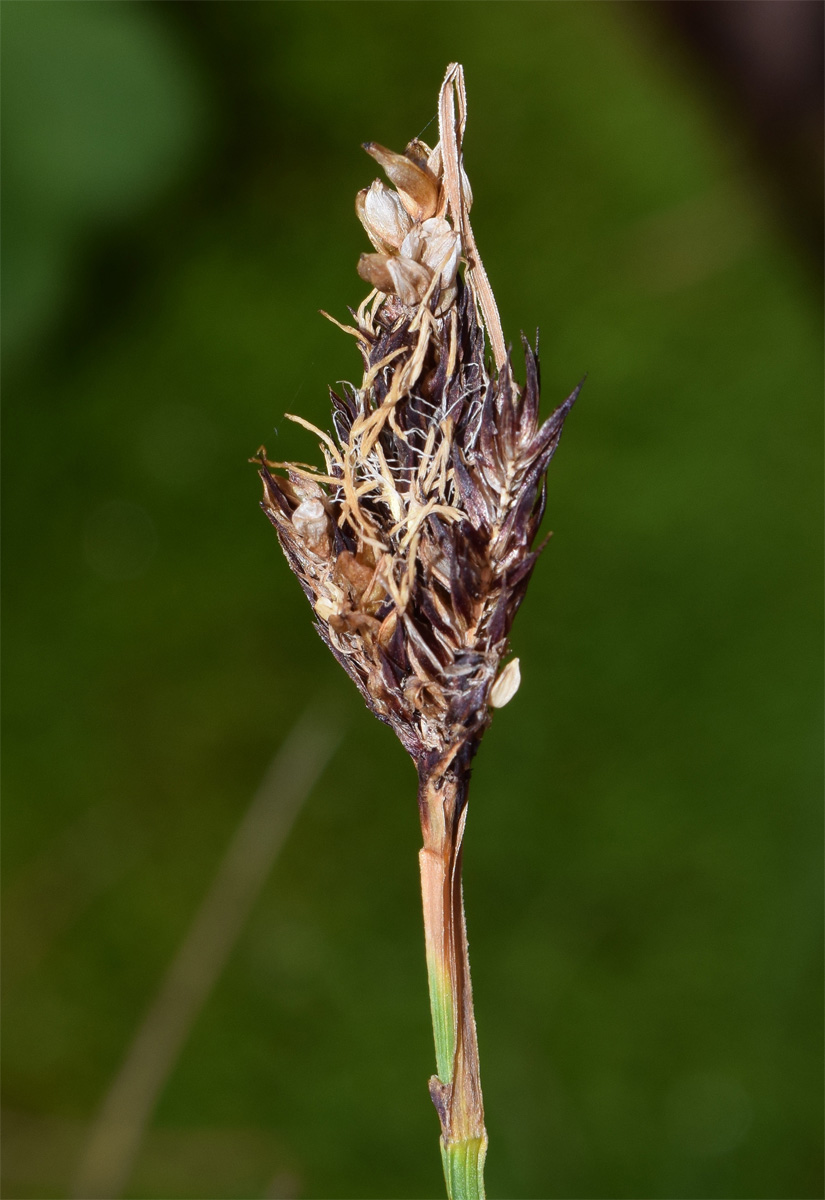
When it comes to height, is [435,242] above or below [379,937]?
above

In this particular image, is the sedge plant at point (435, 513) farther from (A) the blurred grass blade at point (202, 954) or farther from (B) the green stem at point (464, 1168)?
(A) the blurred grass blade at point (202, 954)

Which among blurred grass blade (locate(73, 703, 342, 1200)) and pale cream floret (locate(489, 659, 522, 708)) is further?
blurred grass blade (locate(73, 703, 342, 1200))

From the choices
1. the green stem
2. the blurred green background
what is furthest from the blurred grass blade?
the green stem

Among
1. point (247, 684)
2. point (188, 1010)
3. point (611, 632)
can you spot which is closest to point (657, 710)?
point (611, 632)

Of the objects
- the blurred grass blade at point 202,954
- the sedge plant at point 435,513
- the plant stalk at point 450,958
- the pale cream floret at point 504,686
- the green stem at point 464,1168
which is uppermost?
the sedge plant at point 435,513

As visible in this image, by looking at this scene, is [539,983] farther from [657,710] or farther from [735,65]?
[735,65]

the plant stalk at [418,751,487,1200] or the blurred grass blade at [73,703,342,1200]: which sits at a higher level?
the plant stalk at [418,751,487,1200]

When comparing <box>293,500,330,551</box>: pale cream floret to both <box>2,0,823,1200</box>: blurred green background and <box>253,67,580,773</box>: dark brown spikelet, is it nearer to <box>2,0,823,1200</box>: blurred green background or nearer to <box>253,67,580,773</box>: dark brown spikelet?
<box>253,67,580,773</box>: dark brown spikelet

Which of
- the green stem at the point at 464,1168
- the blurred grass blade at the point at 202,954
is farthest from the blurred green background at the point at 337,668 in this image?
the green stem at the point at 464,1168
